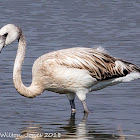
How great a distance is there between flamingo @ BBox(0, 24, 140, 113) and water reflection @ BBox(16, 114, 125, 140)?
2.68ft

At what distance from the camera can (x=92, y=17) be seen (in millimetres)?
22250

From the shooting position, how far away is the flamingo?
1230cm

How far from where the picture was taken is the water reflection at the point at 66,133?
11000mm

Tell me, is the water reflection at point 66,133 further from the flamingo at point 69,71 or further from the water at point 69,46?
the flamingo at point 69,71

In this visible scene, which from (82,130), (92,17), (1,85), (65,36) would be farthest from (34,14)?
(82,130)

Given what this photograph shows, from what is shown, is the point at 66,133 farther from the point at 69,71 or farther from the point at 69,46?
the point at 69,46

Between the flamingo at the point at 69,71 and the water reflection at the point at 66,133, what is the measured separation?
82cm

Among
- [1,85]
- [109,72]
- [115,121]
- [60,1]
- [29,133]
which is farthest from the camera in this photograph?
[60,1]

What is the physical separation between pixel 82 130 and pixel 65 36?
311 inches

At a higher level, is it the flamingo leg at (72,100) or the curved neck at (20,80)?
the curved neck at (20,80)

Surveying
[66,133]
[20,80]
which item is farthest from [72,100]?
[66,133]

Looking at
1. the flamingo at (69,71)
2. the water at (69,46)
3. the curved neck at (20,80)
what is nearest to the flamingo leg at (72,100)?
the flamingo at (69,71)

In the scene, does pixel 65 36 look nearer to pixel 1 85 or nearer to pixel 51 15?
pixel 51 15

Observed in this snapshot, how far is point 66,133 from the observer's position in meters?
11.3
